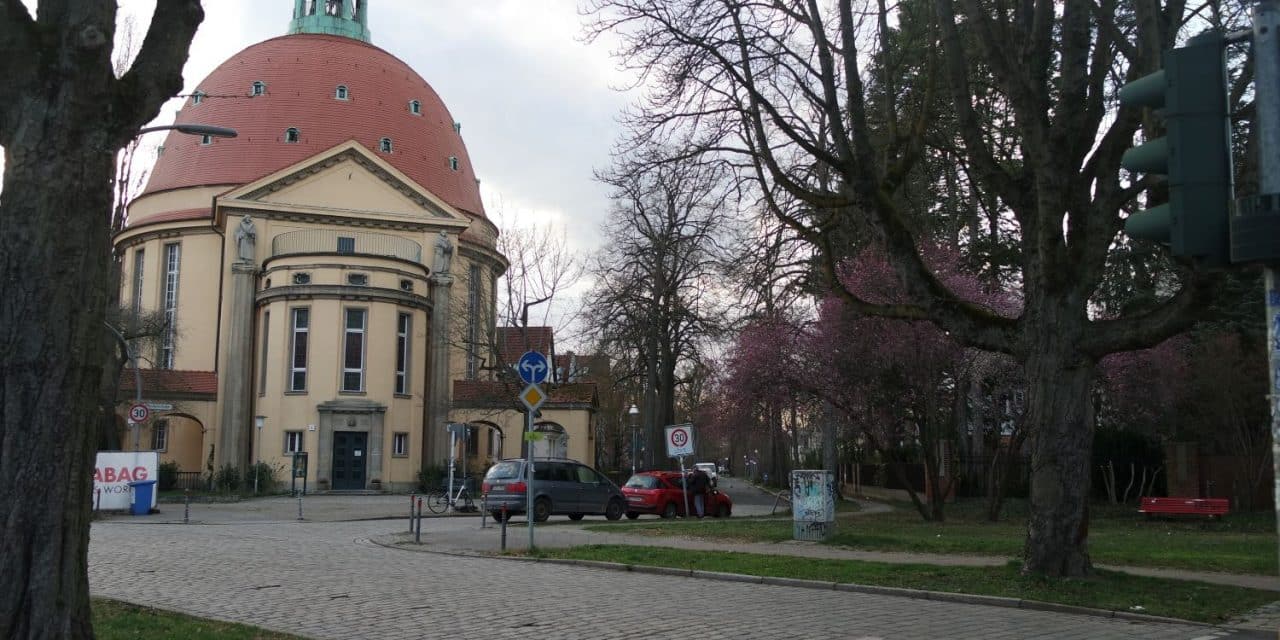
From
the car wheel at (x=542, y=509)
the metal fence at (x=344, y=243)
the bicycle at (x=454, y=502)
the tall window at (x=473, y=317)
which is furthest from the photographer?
the tall window at (x=473, y=317)

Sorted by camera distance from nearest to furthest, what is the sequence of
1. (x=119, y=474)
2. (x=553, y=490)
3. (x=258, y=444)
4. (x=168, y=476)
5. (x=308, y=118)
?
(x=553, y=490), (x=119, y=474), (x=168, y=476), (x=258, y=444), (x=308, y=118)

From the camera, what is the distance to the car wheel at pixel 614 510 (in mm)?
30094

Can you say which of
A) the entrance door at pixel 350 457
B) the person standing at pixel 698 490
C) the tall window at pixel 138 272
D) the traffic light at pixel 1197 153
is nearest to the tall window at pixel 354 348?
the entrance door at pixel 350 457

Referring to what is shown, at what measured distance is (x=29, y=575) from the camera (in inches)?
259

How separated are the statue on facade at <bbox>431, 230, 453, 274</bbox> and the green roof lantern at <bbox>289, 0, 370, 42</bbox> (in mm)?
21903

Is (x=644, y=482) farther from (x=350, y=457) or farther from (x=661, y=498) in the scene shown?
(x=350, y=457)

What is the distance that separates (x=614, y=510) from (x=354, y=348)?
24.9 m

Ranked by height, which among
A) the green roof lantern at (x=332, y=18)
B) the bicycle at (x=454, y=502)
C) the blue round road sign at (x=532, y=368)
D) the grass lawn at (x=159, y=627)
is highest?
the green roof lantern at (x=332, y=18)

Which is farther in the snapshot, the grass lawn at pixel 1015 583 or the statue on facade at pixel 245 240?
the statue on facade at pixel 245 240

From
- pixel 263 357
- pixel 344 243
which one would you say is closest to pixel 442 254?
pixel 344 243

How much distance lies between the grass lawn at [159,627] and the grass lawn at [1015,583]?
6978 millimetres

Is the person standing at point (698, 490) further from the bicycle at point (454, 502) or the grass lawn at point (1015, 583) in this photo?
the grass lawn at point (1015, 583)

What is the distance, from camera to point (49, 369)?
6.70m

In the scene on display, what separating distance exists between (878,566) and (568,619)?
5.92m
